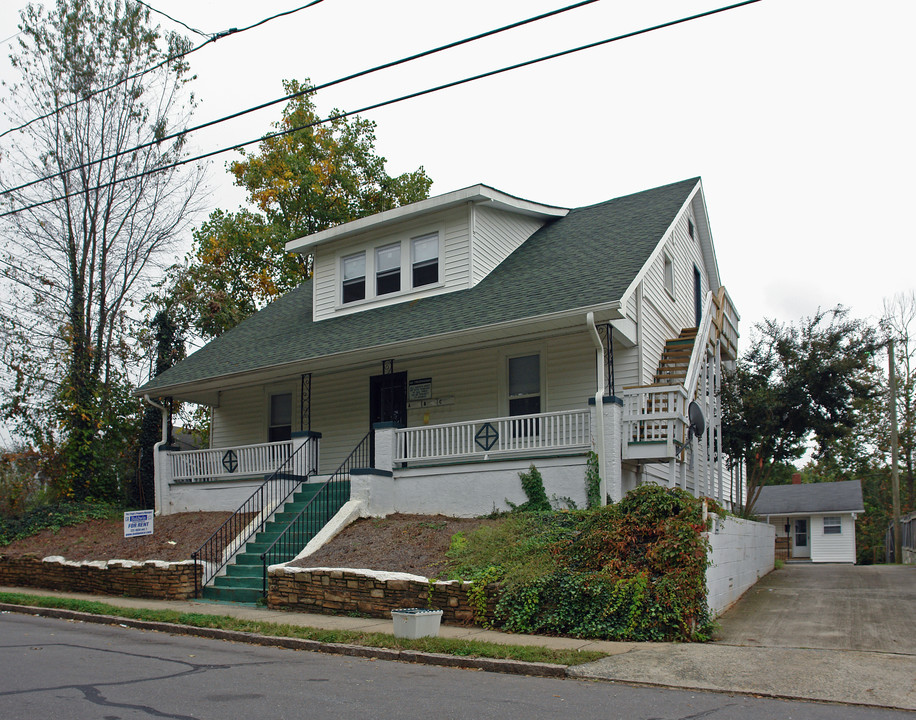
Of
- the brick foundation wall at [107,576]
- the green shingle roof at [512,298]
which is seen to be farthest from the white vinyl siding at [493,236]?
the brick foundation wall at [107,576]

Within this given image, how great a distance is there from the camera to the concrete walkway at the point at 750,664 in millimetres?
7438

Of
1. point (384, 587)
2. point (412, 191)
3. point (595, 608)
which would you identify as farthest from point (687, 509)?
point (412, 191)

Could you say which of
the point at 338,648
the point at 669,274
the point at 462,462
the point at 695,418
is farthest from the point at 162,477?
the point at 669,274

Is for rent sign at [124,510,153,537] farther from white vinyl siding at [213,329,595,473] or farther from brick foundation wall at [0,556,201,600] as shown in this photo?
white vinyl siding at [213,329,595,473]

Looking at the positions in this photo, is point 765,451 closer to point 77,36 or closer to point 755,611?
point 755,611

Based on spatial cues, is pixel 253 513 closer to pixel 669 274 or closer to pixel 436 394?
pixel 436 394

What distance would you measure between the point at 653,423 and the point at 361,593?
5554 mm

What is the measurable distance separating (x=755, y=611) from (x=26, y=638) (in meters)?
9.87

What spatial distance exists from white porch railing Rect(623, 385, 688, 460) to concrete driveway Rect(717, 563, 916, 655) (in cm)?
271

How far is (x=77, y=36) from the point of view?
83.5 ft

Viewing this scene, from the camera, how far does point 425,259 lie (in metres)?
19.1

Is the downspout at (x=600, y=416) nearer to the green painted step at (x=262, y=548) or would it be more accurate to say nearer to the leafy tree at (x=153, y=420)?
the green painted step at (x=262, y=548)

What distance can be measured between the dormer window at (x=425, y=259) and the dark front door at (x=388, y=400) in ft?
7.18

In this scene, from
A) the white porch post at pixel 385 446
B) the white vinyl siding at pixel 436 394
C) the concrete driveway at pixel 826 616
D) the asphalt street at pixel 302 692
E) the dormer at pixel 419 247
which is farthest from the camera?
the dormer at pixel 419 247
